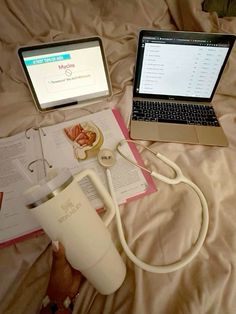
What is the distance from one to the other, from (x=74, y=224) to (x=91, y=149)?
0.32 meters

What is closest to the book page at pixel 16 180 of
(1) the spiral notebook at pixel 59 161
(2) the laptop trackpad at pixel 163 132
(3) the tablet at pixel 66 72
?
(1) the spiral notebook at pixel 59 161

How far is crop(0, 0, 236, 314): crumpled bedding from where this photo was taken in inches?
17.8

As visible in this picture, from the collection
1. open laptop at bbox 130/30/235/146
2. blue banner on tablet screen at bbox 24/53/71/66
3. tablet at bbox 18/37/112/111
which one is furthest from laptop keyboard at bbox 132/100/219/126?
blue banner on tablet screen at bbox 24/53/71/66

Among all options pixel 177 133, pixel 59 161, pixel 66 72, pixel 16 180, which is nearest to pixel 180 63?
pixel 177 133

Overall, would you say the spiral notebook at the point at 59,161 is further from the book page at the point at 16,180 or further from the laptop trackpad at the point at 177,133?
the laptop trackpad at the point at 177,133

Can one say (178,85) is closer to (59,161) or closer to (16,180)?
(59,161)

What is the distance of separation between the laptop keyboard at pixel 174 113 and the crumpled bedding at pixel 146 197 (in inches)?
1.6

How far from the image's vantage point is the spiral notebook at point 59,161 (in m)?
0.53

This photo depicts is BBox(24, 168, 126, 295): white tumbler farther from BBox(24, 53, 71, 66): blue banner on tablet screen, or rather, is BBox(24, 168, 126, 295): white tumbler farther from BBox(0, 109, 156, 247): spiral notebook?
BBox(24, 53, 71, 66): blue banner on tablet screen

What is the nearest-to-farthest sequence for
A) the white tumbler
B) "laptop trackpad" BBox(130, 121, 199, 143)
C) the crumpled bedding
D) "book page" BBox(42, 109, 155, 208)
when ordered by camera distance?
the white tumbler → the crumpled bedding → "book page" BBox(42, 109, 155, 208) → "laptop trackpad" BBox(130, 121, 199, 143)

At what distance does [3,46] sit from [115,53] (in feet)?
1.27

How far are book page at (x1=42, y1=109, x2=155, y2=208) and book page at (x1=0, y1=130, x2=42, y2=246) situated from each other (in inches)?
1.8

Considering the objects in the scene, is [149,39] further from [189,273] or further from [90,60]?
[189,273]

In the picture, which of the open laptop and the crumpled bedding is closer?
the crumpled bedding
